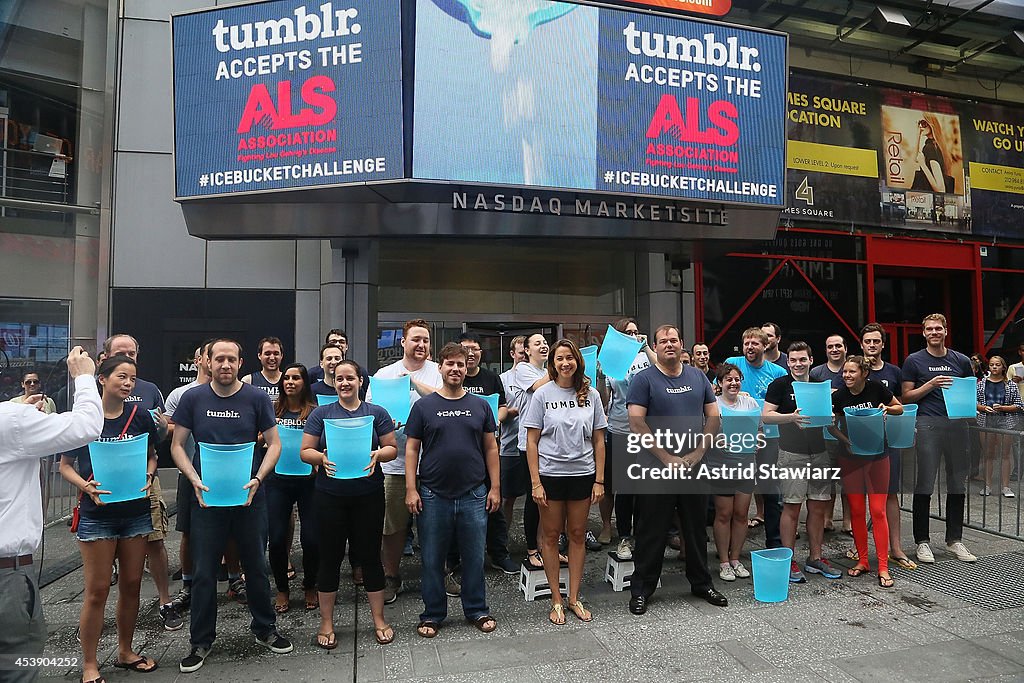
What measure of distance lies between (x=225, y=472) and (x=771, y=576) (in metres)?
3.85

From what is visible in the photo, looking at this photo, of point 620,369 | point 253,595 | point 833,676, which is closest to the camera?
point 833,676

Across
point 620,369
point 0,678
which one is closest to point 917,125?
point 620,369

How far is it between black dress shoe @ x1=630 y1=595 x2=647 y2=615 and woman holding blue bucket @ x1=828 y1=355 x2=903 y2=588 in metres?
1.97

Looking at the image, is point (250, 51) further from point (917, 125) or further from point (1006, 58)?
point (1006, 58)

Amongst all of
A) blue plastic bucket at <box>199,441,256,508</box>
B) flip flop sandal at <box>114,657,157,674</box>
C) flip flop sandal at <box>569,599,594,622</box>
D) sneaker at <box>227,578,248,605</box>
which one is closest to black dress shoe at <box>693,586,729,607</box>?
flip flop sandal at <box>569,599,594,622</box>

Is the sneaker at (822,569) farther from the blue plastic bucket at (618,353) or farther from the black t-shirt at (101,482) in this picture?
the black t-shirt at (101,482)

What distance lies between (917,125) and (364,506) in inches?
572

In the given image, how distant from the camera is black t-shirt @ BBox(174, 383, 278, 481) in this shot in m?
3.92

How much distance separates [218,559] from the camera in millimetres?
3932

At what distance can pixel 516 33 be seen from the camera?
725cm

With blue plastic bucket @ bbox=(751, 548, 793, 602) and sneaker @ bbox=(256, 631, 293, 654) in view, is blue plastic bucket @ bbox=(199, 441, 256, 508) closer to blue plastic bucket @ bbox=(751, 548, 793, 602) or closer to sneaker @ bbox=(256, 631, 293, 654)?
sneaker @ bbox=(256, 631, 293, 654)

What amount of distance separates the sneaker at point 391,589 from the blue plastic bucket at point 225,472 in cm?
153

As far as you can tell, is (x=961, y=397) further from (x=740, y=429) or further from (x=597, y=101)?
(x=597, y=101)

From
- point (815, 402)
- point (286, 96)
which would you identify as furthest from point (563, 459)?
point (286, 96)
